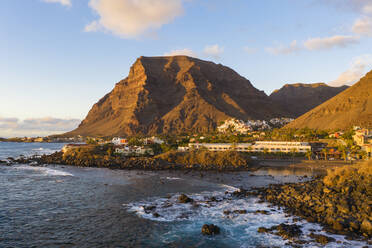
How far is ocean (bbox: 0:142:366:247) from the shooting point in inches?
997

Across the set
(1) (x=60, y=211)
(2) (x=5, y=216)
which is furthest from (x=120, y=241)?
(2) (x=5, y=216)

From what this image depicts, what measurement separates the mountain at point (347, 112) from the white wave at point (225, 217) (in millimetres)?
131615

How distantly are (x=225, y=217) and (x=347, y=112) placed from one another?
16106cm

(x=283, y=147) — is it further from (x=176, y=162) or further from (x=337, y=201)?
(x=337, y=201)

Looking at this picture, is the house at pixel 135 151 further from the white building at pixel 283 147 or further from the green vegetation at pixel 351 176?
the green vegetation at pixel 351 176

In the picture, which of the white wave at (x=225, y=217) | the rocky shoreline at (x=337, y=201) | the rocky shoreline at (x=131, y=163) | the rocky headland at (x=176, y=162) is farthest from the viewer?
the rocky headland at (x=176, y=162)

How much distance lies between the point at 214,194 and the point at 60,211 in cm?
2258

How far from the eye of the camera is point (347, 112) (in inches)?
6378

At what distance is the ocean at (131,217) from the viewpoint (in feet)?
83.1

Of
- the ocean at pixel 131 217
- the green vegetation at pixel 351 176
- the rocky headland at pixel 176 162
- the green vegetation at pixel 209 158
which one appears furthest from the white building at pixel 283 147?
the green vegetation at pixel 351 176

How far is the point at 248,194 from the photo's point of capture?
140ft

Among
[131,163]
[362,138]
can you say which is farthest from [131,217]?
[362,138]

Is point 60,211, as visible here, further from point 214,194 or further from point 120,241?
point 214,194

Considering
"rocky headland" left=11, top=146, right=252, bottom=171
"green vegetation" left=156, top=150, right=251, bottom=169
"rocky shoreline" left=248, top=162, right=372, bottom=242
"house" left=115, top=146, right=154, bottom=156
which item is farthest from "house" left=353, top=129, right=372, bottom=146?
"house" left=115, top=146, right=154, bottom=156
